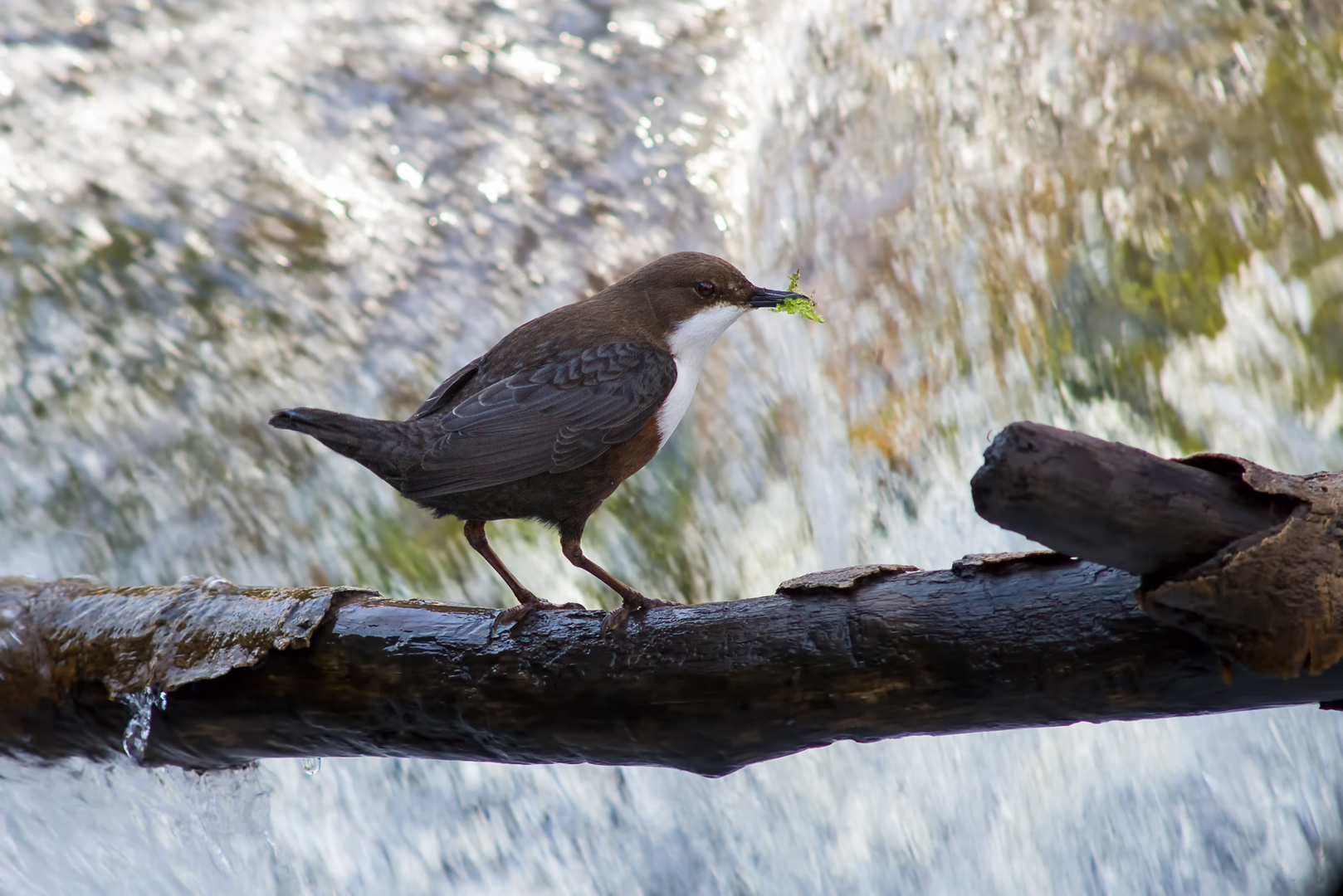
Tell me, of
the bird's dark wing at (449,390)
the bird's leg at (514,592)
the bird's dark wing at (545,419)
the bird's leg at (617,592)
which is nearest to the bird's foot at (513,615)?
the bird's leg at (514,592)

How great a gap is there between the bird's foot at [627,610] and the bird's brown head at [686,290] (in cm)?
109

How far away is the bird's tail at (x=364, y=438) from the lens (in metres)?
A: 2.57

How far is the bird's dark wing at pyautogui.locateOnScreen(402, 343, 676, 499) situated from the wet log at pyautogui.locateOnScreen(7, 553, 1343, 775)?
371 millimetres

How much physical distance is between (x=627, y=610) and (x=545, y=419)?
70 cm

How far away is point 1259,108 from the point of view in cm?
527

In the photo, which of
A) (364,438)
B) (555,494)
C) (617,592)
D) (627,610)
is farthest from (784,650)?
(364,438)

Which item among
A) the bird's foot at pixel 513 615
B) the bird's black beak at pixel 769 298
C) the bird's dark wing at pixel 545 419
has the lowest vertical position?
the bird's foot at pixel 513 615

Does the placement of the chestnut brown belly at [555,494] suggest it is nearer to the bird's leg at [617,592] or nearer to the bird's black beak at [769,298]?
the bird's leg at [617,592]

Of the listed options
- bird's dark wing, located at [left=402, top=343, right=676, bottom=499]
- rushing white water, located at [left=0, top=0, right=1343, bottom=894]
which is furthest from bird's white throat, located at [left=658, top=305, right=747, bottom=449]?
rushing white water, located at [left=0, top=0, right=1343, bottom=894]

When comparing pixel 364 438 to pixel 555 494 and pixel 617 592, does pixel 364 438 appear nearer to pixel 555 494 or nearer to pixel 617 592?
pixel 555 494

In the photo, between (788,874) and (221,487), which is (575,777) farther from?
(221,487)

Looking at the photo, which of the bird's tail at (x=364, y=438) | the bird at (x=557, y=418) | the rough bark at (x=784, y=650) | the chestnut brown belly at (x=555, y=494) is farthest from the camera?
the chestnut brown belly at (x=555, y=494)

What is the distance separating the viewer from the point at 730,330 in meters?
5.15

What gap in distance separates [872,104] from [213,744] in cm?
411
